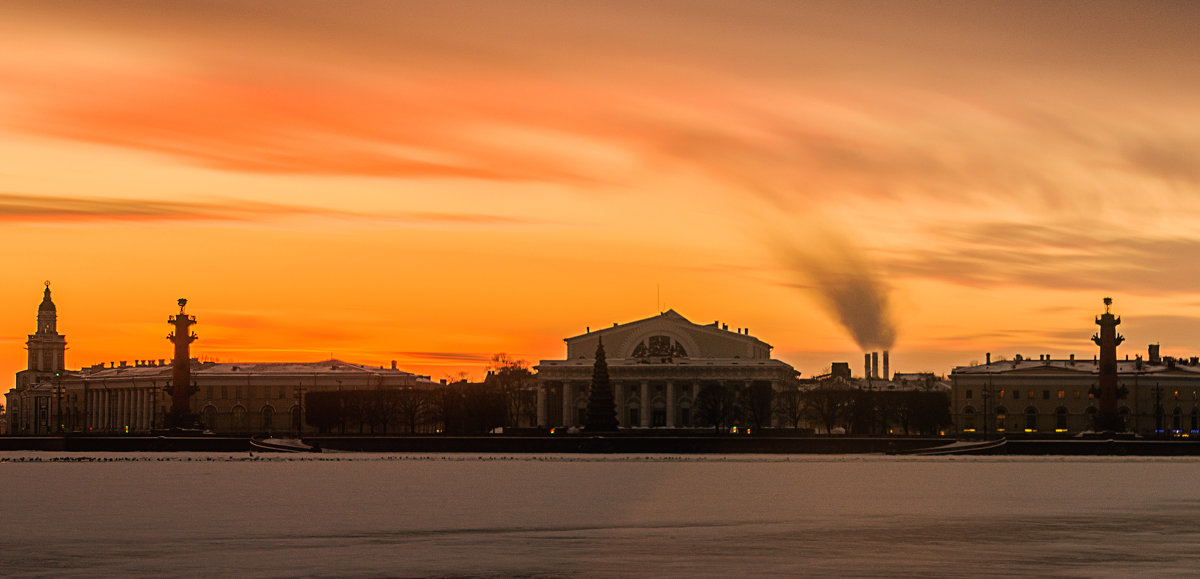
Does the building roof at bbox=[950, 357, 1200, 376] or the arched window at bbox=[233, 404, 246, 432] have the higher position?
the building roof at bbox=[950, 357, 1200, 376]

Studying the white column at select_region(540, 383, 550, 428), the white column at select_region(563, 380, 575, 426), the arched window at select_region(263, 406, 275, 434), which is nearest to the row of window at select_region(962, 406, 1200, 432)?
the white column at select_region(563, 380, 575, 426)

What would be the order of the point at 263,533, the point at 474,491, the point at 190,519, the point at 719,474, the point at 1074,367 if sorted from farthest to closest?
the point at 1074,367 → the point at 719,474 → the point at 474,491 → the point at 190,519 → the point at 263,533

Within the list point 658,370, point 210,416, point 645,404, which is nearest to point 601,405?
point 658,370

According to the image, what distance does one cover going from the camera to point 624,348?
171m

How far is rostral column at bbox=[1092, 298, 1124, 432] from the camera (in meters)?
107

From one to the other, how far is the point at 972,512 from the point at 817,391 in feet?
367

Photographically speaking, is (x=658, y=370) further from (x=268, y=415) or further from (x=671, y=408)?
(x=268, y=415)

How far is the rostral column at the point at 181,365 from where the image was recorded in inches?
4717

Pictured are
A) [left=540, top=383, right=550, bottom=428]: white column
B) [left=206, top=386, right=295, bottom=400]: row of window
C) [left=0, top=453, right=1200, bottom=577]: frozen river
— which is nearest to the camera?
[left=0, top=453, right=1200, bottom=577]: frozen river

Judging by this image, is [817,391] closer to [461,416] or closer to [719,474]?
[461,416]

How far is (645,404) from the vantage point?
563 ft

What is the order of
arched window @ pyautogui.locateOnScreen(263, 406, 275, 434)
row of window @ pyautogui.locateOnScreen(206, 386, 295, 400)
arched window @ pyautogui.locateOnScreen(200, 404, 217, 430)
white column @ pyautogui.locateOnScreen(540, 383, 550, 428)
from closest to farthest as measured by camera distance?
white column @ pyautogui.locateOnScreen(540, 383, 550, 428)
arched window @ pyautogui.locateOnScreen(263, 406, 275, 434)
arched window @ pyautogui.locateOnScreen(200, 404, 217, 430)
row of window @ pyautogui.locateOnScreen(206, 386, 295, 400)

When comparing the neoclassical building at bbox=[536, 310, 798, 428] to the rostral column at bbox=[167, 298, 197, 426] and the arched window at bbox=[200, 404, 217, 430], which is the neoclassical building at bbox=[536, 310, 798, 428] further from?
the rostral column at bbox=[167, 298, 197, 426]

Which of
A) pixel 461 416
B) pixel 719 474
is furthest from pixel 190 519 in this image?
pixel 461 416
